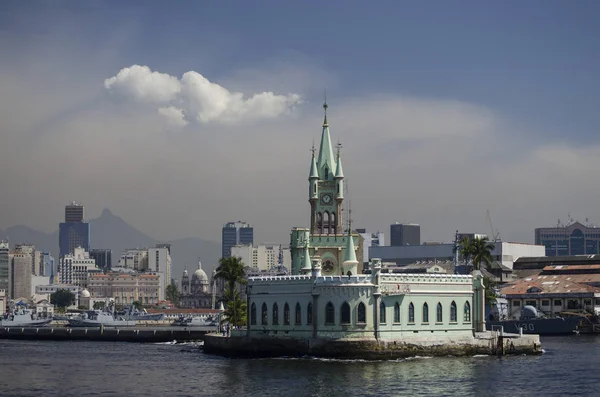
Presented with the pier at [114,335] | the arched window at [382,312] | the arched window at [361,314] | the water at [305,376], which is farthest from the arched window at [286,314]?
the pier at [114,335]

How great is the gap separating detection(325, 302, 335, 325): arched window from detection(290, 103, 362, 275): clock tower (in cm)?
2544

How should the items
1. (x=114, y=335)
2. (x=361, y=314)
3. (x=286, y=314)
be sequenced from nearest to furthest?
(x=361, y=314) → (x=286, y=314) → (x=114, y=335)

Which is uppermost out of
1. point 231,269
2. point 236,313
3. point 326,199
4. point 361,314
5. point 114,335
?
point 326,199

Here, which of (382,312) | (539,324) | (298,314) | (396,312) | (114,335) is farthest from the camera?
(114,335)

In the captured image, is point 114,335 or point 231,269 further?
point 114,335

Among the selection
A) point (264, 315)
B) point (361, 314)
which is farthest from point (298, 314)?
point (361, 314)

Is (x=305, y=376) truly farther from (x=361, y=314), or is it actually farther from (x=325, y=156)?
(x=325, y=156)

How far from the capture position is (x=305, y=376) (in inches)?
3285

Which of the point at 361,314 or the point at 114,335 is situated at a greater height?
the point at 361,314

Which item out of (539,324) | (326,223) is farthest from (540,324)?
(326,223)

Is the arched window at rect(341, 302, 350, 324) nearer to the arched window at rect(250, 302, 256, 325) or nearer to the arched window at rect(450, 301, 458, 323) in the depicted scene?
the arched window at rect(450, 301, 458, 323)

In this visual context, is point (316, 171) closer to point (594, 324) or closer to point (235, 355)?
point (235, 355)

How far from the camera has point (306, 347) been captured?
324 feet

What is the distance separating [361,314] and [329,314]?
3.04 metres
